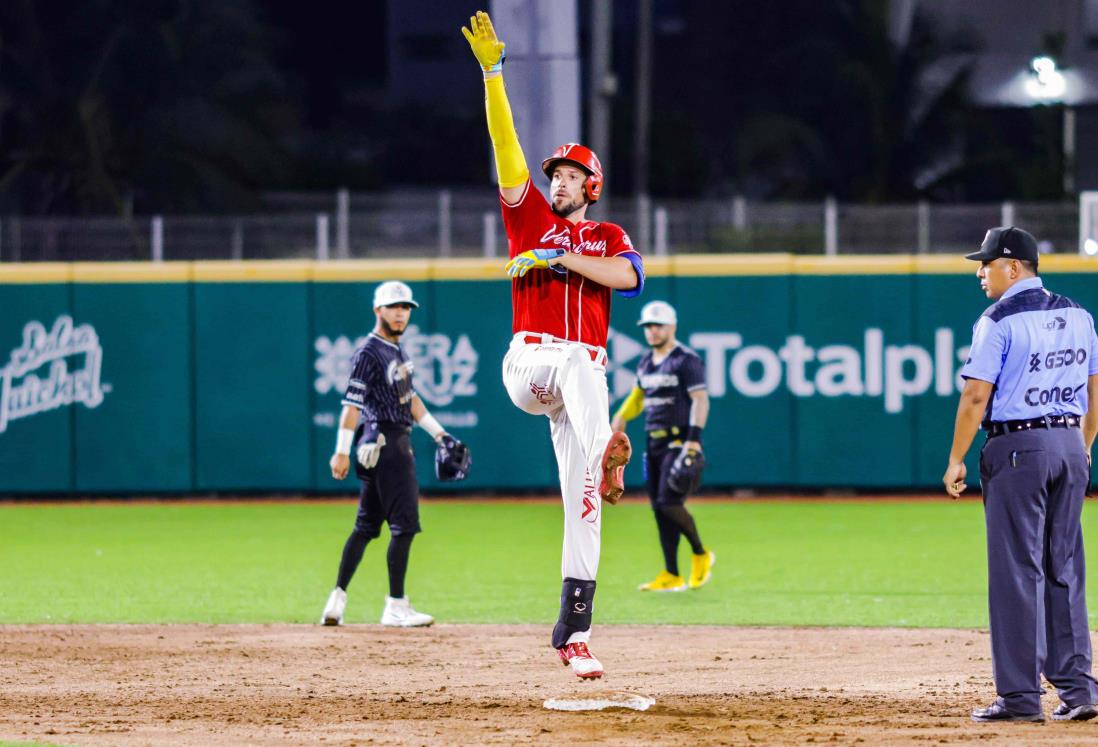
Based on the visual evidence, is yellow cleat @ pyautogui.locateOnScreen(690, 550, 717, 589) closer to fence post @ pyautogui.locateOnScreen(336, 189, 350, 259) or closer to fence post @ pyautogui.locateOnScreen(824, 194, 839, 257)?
fence post @ pyautogui.locateOnScreen(824, 194, 839, 257)

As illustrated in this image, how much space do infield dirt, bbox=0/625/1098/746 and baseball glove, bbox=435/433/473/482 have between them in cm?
97

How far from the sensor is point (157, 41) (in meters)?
38.8

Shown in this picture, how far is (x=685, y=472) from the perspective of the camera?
1173cm

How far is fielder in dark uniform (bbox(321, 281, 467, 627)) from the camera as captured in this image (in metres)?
10.3

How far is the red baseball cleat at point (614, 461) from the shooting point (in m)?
6.71

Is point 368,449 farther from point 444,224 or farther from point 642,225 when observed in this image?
point 444,224

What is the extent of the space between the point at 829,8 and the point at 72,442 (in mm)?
30471

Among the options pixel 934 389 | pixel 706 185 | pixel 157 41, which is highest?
pixel 157 41

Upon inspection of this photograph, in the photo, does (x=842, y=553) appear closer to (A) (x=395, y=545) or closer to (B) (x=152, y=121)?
(A) (x=395, y=545)

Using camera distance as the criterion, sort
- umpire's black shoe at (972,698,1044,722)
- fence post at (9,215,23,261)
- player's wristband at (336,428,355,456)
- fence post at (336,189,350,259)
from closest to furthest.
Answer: umpire's black shoe at (972,698,1044,722), player's wristband at (336,428,355,456), fence post at (9,215,23,261), fence post at (336,189,350,259)

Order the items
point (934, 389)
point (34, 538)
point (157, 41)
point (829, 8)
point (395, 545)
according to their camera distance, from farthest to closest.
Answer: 1. point (829, 8)
2. point (157, 41)
3. point (934, 389)
4. point (34, 538)
5. point (395, 545)

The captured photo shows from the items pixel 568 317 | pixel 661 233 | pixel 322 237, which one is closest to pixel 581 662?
pixel 568 317

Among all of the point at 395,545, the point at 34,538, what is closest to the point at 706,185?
the point at 34,538

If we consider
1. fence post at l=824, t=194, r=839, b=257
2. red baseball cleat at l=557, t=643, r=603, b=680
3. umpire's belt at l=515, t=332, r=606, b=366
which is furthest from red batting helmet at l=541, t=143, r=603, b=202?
fence post at l=824, t=194, r=839, b=257
